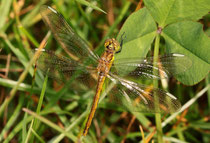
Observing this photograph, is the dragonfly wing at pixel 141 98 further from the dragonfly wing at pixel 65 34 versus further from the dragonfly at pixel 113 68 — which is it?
the dragonfly wing at pixel 65 34

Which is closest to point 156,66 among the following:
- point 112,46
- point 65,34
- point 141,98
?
Answer: point 141,98

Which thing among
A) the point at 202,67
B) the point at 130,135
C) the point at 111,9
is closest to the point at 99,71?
the point at 130,135

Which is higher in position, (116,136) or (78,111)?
(78,111)

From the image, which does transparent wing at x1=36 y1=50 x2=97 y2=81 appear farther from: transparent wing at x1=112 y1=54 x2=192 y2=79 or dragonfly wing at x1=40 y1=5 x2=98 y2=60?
transparent wing at x1=112 y1=54 x2=192 y2=79

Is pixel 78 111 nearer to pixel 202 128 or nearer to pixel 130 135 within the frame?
pixel 130 135

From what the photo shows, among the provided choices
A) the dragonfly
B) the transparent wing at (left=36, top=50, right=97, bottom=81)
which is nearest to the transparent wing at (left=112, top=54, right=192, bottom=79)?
the dragonfly

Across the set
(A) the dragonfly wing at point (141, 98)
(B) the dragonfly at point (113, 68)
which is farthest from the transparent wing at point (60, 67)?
(A) the dragonfly wing at point (141, 98)
